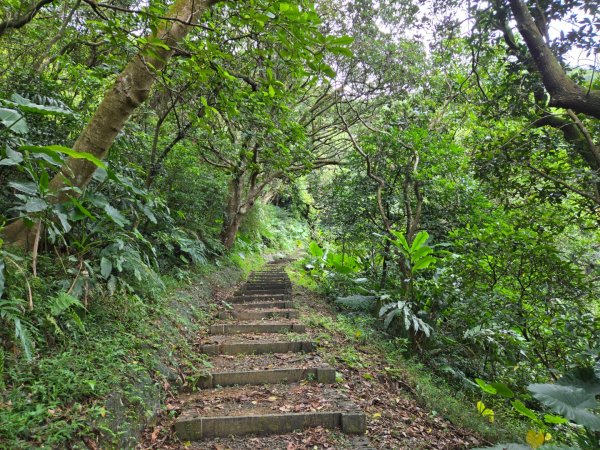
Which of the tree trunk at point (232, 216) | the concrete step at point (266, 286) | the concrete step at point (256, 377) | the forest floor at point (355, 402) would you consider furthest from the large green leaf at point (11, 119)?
the tree trunk at point (232, 216)

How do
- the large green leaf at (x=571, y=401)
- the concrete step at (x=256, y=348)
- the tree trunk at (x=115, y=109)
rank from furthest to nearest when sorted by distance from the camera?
1. the concrete step at (x=256, y=348)
2. the tree trunk at (x=115, y=109)
3. the large green leaf at (x=571, y=401)

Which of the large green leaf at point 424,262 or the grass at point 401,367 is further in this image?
the large green leaf at point 424,262

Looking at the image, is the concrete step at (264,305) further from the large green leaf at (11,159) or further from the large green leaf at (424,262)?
the large green leaf at (11,159)

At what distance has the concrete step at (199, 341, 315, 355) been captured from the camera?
430 cm

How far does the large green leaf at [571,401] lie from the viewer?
2.56 m

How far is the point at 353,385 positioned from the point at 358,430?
77cm

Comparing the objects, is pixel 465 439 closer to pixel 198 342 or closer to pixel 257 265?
pixel 198 342

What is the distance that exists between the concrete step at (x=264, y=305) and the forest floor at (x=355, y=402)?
110cm

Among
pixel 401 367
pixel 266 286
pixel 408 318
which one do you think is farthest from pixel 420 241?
pixel 266 286

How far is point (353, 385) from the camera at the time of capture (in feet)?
12.0

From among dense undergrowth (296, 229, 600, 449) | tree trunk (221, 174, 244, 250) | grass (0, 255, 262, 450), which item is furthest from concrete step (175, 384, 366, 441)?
tree trunk (221, 174, 244, 250)

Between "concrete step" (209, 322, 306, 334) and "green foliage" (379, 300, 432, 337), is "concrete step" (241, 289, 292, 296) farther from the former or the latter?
"green foliage" (379, 300, 432, 337)

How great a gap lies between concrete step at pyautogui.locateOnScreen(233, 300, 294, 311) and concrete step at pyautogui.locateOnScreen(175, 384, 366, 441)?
2.63 metres

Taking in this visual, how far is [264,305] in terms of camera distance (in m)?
6.38
